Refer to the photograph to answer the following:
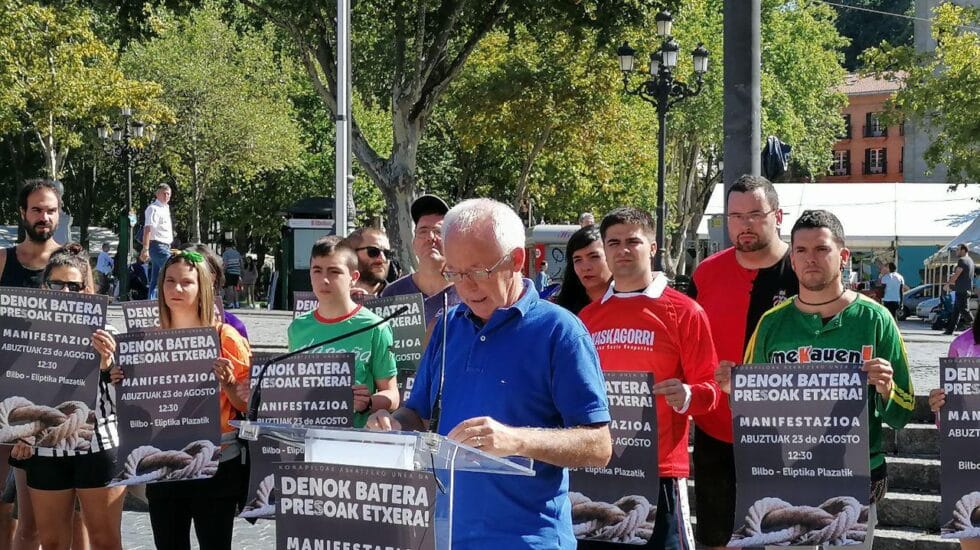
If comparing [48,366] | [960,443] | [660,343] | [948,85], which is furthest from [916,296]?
[48,366]

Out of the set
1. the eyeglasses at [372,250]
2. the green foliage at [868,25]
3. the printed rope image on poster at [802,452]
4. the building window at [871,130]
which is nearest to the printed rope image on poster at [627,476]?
the printed rope image on poster at [802,452]

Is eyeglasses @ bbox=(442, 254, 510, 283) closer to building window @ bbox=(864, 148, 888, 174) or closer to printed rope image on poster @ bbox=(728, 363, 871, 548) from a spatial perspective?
printed rope image on poster @ bbox=(728, 363, 871, 548)

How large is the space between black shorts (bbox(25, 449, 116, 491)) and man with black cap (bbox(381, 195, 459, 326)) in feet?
5.54

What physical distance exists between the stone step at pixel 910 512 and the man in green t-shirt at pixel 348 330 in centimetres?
407

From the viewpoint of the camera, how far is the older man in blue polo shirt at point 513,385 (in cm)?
357

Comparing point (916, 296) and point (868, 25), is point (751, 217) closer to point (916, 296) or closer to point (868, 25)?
point (916, 296)

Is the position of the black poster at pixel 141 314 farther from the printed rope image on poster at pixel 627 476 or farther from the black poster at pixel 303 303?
the printed rope image on poster at pixel 627 476

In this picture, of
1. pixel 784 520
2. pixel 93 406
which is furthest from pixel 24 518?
pixel 784 520

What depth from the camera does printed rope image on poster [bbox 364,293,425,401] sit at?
645 centimetres

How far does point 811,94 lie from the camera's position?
190 ft

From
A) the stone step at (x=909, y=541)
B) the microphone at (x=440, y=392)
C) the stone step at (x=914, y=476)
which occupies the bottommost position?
the stone step at (x=909, y=541)

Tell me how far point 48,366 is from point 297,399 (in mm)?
1381

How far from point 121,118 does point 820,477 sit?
37.4 metres

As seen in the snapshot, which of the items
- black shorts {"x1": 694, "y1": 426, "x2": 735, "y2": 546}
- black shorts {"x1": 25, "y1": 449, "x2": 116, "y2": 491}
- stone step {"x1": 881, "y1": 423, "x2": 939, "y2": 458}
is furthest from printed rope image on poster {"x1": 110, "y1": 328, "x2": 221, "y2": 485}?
stone step {"x1": 881, "y1": 423, "x2": 939, "y2": 458}
